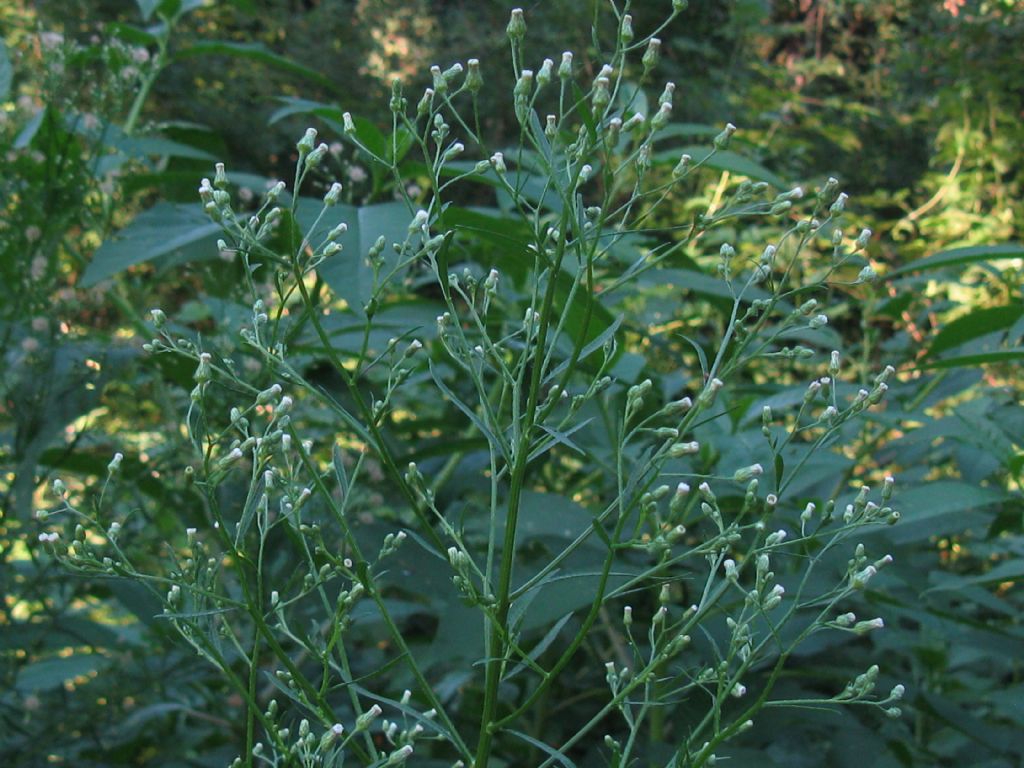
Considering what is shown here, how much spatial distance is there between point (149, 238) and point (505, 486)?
0.62 metres

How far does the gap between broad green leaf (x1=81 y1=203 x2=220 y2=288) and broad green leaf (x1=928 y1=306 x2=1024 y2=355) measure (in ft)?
2.64

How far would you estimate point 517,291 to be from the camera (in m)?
1.54

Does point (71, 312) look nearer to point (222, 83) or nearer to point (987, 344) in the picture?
point (987, 344)

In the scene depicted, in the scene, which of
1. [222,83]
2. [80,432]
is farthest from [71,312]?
[222,83]

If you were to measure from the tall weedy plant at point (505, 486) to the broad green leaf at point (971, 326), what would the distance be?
0.62ft

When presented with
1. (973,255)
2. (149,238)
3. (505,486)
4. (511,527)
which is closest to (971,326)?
(973,255)

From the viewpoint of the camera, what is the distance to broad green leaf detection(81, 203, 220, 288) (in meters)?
1.21

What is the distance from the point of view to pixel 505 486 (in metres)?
1.62

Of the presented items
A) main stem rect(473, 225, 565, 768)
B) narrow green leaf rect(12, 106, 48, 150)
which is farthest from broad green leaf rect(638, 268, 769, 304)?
narrow green leaf rect(12, 106, 48, 150)

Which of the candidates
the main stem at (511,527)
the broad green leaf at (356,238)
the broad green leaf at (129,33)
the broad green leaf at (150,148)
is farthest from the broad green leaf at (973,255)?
the broad green leaf at (129,33)

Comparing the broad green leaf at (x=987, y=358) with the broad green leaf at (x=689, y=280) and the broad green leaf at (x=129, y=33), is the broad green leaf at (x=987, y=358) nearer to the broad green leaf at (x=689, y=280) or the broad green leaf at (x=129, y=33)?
the broad green leaf at (x=689, y=280)

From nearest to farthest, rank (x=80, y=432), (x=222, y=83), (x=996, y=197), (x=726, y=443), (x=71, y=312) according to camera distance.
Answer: (x=726, y=443)
(x=80, y=432)
(x=71, y=312)
(x=996, y=197)
(x=222, y=83)

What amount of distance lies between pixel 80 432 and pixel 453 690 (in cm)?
56

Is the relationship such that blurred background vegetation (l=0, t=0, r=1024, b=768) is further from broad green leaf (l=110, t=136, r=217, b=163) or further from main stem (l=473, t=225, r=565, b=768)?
main stem (l=473, t=225, r=565, b=768)
